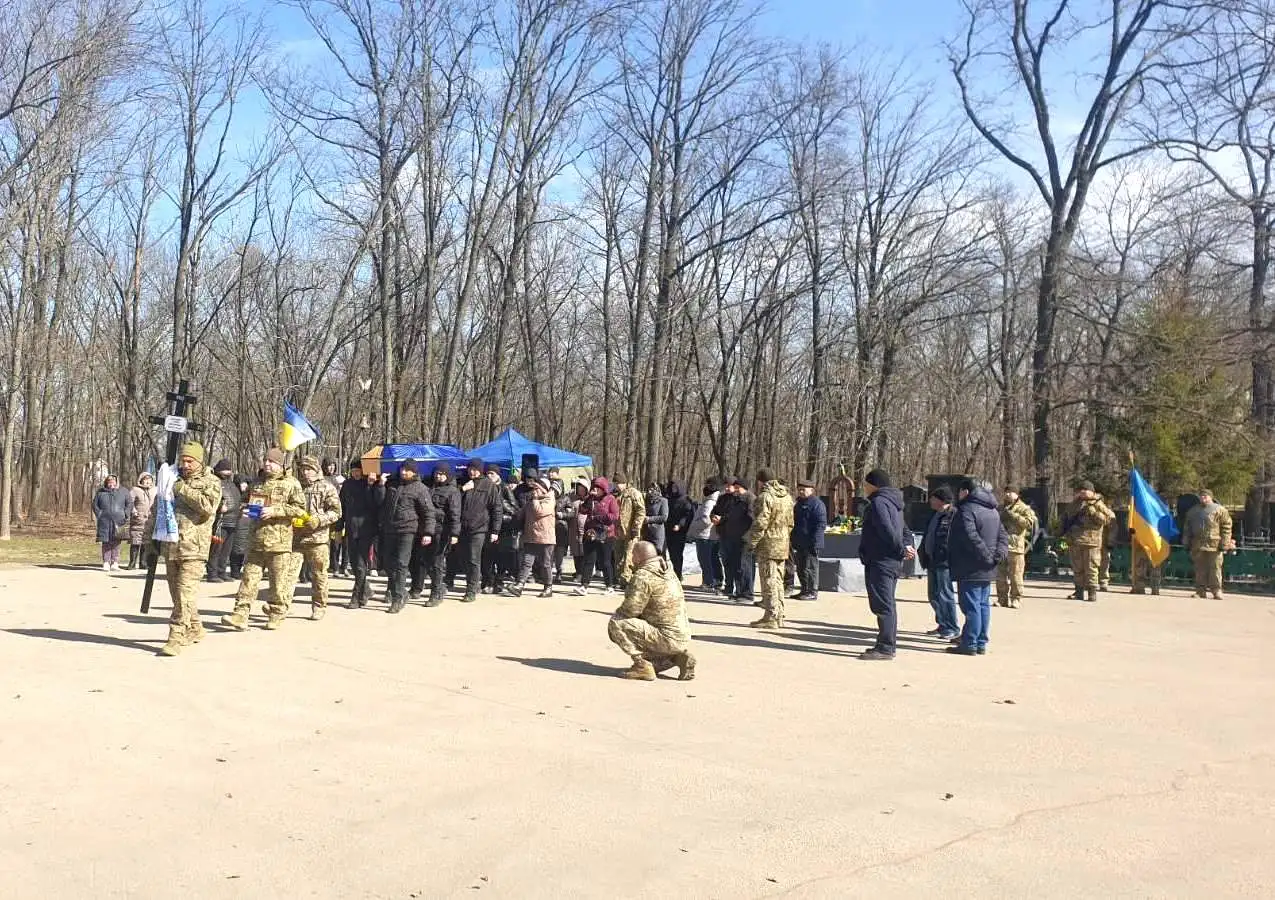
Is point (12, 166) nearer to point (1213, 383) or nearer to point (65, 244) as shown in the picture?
point (65, 244)

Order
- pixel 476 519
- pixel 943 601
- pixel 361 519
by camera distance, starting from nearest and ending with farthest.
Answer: pixel 943 601 → pixel 361 519 → pixel 476 519

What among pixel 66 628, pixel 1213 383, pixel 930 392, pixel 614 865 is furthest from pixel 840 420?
pixel 614 865

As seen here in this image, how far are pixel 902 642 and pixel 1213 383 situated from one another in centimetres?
1606

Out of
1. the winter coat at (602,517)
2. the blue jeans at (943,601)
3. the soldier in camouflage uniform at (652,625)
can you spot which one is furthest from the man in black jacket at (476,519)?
the blue jeans at (943,601)

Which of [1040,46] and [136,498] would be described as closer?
[136,498]

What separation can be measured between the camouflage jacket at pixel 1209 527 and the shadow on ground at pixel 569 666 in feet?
38.4

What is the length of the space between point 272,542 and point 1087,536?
38.6ft

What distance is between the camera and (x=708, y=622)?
42.5 ft

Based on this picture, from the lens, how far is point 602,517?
15.9 metres

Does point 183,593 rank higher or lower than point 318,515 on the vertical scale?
lower

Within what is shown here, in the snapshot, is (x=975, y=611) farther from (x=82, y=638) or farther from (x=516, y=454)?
(x=516, y=454)

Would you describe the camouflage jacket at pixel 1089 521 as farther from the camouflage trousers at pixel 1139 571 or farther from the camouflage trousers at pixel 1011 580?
the camouflage trousers at pixel 1139 571

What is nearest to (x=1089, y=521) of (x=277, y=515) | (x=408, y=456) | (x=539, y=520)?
(x=539, y=520)

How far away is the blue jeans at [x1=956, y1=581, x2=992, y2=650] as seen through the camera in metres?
10.8
